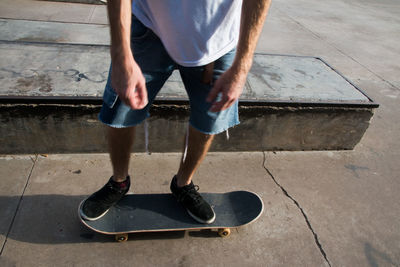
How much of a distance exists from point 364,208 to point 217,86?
1.65 meters

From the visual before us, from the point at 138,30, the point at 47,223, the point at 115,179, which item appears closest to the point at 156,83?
the point at 138,30

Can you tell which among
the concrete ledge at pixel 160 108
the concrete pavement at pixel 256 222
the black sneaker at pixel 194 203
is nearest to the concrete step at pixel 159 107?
the concrete ledge at pixel 160 108

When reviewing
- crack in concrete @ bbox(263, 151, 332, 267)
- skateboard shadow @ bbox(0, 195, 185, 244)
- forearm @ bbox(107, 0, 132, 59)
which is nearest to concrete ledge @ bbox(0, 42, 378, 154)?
crack in concrete @ bbox(263, 151, 332, 267)

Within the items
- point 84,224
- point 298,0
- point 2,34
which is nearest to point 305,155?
point 84,224

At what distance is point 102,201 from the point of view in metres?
1.77

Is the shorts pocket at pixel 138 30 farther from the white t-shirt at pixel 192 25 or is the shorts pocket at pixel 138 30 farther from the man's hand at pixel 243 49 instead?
the man's hand at pixel 243 49

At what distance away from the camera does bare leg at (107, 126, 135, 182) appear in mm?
1603

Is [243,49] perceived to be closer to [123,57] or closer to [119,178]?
[123,57]

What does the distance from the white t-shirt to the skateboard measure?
37.2 inches

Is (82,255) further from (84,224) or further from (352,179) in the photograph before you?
(352,179)

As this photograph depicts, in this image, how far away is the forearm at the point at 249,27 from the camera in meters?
1.24

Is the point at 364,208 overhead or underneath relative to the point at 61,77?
underneath

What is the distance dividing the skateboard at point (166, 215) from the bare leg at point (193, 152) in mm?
198

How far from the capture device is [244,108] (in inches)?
93.0
